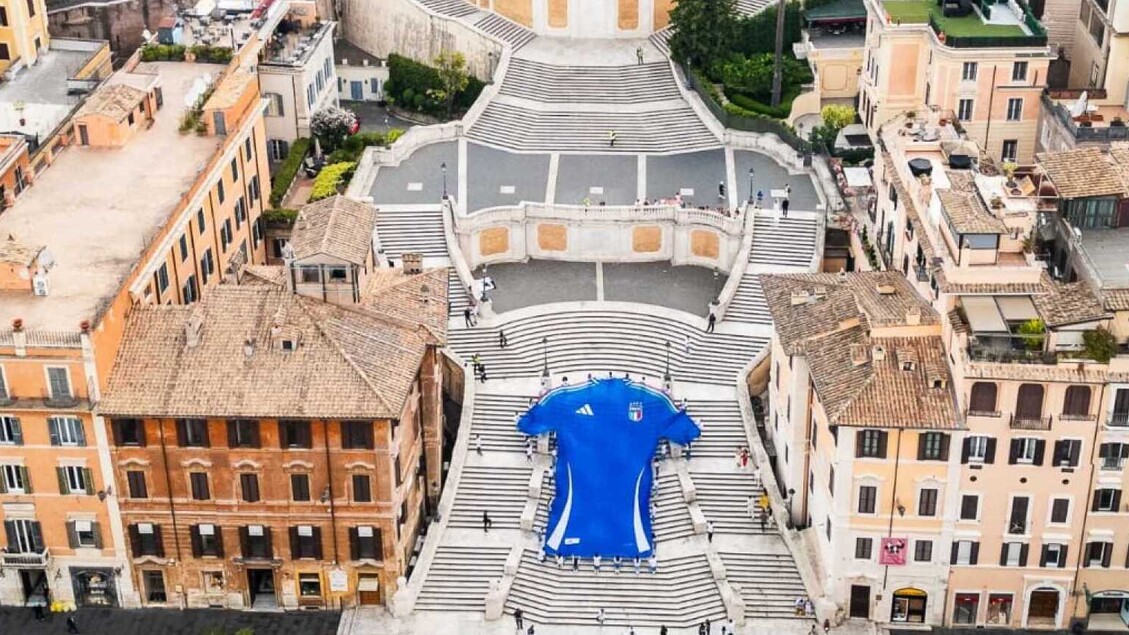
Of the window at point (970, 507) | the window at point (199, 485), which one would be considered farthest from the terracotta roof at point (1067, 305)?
the window at point (199, 485)

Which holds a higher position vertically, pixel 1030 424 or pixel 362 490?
pixel 1030 424

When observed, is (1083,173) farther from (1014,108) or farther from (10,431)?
(10,431)

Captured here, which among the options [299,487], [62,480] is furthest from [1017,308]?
[62,480]

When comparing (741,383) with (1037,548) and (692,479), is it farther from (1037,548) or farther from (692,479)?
(1037,548)

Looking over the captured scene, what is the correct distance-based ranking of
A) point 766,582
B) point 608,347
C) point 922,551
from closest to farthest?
point 922,551, point 766,582, point 608,347

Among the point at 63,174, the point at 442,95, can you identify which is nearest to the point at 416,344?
the point at 63,174

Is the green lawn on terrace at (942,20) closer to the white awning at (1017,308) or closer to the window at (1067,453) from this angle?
the white awning at (1017,308)
